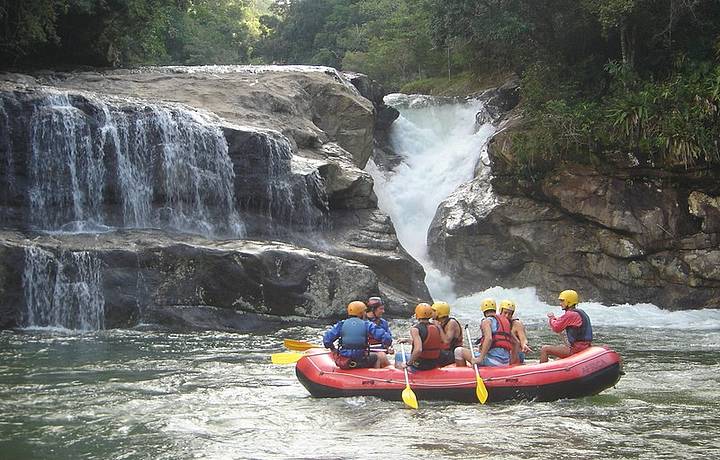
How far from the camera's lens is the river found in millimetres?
7035

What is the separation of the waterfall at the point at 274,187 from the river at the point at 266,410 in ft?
12.8

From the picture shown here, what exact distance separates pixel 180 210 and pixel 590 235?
9.47 metres

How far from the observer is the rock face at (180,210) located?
49.3ft

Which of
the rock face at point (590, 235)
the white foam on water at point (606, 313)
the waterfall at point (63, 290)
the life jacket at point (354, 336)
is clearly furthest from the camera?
the rock face at point (590, 235)

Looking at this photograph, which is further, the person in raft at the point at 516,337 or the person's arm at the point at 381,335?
the person's arm at the point at 381,335

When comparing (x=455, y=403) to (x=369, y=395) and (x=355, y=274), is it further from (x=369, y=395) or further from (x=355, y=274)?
(x=355, y=274)

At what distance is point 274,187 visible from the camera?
18078 mm

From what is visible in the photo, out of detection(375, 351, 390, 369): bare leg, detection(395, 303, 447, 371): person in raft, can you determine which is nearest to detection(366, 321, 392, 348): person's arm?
detection(375, 351, 390, 369): bare leg

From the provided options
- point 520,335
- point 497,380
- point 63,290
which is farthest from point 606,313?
point 63,290

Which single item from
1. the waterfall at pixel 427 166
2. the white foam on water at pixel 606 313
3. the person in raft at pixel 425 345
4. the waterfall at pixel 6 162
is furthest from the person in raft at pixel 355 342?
the waterfall at pixel 427 166

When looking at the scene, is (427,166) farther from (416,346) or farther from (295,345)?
(416,346)

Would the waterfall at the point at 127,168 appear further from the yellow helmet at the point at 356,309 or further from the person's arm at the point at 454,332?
the person's arm at the point at 454,332

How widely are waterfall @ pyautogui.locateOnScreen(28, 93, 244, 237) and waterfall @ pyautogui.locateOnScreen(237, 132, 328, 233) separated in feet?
1.26

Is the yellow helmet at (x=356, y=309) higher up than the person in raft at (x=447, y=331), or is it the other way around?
the yellow helmet at (x=356, y=309)
